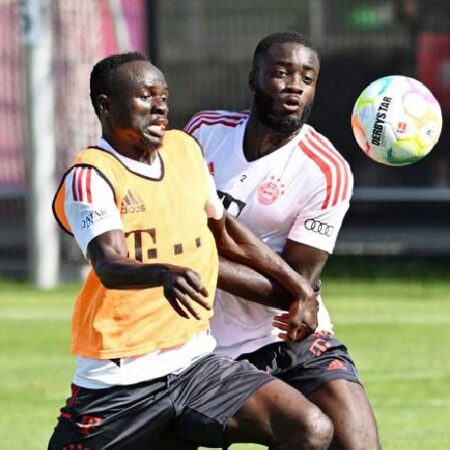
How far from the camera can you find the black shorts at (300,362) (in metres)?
6.84

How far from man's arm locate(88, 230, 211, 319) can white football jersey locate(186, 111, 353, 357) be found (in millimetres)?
1399

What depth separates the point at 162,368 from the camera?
19.0 ft

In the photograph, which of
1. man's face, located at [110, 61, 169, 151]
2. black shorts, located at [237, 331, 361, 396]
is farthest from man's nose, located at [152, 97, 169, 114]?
black shorts, located at [237, 331, 361, 396]

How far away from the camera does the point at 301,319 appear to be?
6391 millimetres

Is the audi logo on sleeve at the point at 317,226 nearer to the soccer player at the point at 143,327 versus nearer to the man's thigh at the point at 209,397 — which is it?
the soccer player at the point at 143,327

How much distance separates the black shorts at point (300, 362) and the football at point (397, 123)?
926 mm

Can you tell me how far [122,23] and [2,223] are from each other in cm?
298

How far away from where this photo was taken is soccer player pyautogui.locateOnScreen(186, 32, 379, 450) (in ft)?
22.2

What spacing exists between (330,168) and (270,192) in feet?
0.94

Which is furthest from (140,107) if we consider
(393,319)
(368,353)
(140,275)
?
(393,319)

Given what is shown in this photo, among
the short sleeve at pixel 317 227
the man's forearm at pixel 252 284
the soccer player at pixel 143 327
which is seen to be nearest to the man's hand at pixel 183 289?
the soccer player at pixel 143 327

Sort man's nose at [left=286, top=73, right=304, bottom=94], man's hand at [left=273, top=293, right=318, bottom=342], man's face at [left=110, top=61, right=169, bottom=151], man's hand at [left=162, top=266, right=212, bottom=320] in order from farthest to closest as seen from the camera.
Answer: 1. man's nose at [left=286, top=73, right=304, bottom=94]
2. man's hand at [left=273, top=293, right=318, bottom=342]
3. man's face at [left=110, top=61, right=169, bottom=151]
4. man's hand at [left=162, top=266, right=212, bottom=320]

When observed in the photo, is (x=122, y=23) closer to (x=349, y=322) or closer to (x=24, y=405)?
(x=349, y=322)

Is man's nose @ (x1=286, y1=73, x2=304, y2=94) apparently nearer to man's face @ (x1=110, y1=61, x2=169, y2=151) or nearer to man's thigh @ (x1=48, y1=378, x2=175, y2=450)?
man's face @ (x1=110, y1=61, x2=169, y2=151)
